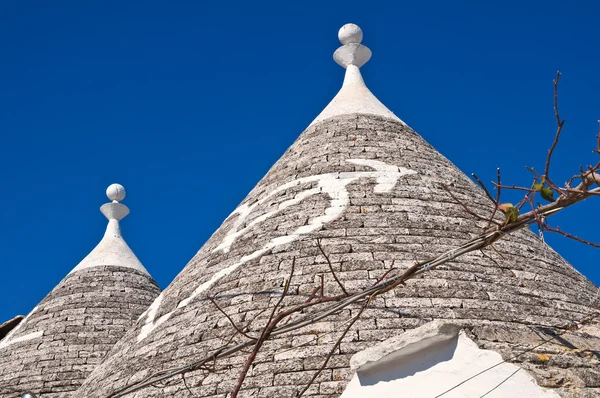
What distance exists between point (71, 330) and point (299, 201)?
4.41m

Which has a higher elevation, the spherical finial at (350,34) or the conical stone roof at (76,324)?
the spherical finial at (350,34)

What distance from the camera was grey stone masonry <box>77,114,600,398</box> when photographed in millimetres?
5395

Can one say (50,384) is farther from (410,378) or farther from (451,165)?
(410,378)

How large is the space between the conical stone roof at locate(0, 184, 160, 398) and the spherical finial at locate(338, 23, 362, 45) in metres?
4.21

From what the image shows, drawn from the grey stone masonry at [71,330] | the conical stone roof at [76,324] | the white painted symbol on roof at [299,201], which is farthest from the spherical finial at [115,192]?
the white painted symbol on roof at [299,201]

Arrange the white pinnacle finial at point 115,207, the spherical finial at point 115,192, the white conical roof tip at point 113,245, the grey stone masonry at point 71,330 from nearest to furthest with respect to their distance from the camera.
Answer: the grey stone masonry at point 71,330
the white conical roof tip at point 113,245
the white pinnacle finial at point 115,207
the spherical finial at point 115,192

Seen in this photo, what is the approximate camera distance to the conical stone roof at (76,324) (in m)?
9.75

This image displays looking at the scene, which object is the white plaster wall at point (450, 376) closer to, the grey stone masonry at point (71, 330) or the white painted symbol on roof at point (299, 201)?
the white painted symbol on roof at point (299, 201)

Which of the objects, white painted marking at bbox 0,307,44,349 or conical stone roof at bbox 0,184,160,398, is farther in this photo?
white painted marking at bbox 0,307,44,349

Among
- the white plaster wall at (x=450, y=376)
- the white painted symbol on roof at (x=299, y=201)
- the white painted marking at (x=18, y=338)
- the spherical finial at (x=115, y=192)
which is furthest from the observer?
the spherical finial at (x=115, y=192)

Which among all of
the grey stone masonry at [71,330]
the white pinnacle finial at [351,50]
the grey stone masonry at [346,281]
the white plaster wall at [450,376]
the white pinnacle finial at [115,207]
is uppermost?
the white pinnacle finial at [115,207]

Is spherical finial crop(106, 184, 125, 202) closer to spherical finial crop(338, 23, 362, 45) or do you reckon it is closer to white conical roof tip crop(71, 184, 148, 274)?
white conical roof tip crop(71, 184, 148, 274)

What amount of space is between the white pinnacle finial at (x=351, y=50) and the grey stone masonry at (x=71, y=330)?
13.3ft

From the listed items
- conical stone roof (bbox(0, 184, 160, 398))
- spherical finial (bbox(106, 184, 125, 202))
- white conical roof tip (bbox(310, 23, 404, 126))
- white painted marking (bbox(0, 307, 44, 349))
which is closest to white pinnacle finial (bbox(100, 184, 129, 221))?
spherical finial (bbox(106, 184, 125, 202))
